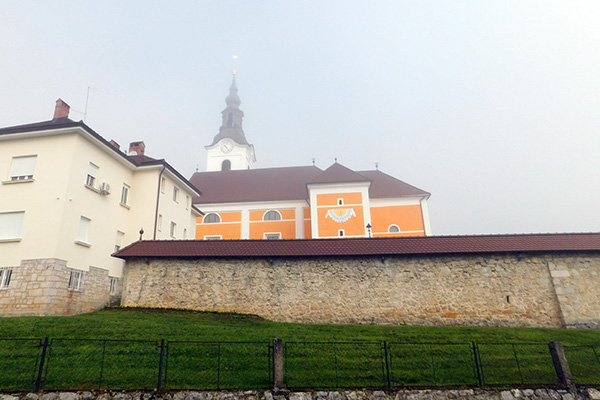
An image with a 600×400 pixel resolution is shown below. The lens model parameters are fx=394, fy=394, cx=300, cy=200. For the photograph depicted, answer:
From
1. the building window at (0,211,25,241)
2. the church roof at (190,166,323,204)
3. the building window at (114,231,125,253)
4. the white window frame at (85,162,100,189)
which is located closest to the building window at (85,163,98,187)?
the white window frame at (85,162,100,189)

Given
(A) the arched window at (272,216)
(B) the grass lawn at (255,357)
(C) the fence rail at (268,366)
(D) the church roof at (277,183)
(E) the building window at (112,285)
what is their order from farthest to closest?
(A) the arched window at (272,216) → (D) the church roof at (277,183) → (E) the building window at (112,285) → (B) the grass lawn at (255,357) → (C) the fence rail at (268,366)

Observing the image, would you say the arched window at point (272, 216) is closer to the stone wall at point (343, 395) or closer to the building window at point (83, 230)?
the building window at point (83, 230)

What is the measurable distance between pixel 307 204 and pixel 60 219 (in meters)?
20.9

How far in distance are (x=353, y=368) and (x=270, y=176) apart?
94.9ft

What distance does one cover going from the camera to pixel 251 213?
33656 mm

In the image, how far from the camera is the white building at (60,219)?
551 inches

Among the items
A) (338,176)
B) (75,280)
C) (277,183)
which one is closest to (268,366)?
(75,280)

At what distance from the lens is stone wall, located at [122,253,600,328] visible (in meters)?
13.9

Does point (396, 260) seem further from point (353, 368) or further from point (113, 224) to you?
point (113, 224)

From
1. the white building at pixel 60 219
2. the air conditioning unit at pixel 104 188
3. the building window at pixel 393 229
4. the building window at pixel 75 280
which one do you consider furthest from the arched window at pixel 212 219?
the building window at pixel 75 280

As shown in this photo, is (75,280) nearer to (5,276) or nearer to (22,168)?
(5,276)

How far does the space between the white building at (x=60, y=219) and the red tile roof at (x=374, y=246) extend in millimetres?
2223

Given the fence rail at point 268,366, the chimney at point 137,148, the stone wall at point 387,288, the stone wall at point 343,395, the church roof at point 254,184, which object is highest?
the church roof at point 254,184

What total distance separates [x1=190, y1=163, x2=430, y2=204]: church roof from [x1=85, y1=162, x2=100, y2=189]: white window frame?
51.1 feet
